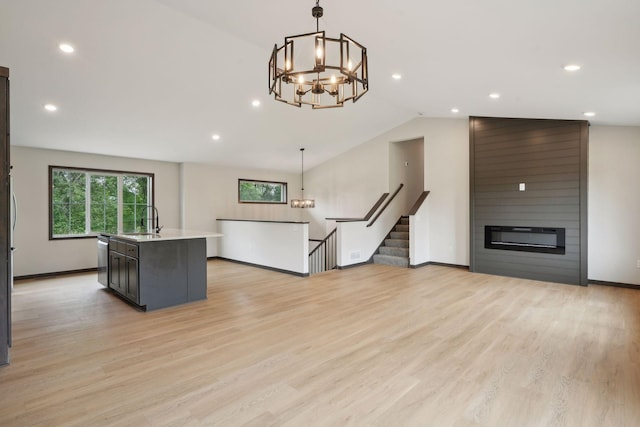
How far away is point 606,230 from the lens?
17.7ft

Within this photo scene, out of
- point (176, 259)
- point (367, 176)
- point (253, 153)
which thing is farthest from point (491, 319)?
point (253, 153)

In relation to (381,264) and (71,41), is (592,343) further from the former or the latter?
(71,41)

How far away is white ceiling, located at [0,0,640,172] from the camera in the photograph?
285 cm

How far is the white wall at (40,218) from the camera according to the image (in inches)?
239

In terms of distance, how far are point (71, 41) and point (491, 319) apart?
5569 millimetres

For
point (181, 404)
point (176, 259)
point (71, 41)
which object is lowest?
point (181, 404)

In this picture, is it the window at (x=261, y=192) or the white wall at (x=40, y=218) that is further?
the window at (x=261, y=192)

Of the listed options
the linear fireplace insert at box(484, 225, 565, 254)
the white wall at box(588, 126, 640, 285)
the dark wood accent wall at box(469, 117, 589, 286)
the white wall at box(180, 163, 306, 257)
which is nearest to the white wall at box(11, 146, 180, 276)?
the white wall at box(180, 163, 306, 257)

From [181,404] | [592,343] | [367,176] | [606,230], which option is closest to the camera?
[181,404]

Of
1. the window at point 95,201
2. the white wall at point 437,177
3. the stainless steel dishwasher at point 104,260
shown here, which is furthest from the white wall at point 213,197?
the white wall at point 437,177

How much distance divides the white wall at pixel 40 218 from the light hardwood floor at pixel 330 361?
1.52 metres

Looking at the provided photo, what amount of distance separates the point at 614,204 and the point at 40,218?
10.00 meters

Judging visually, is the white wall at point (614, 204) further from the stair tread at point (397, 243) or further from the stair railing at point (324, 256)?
the stair railing at point (324, 256)

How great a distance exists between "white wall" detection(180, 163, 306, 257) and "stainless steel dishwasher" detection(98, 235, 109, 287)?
247 cm
